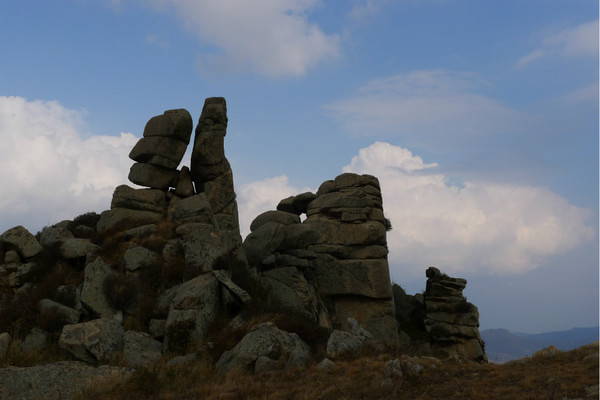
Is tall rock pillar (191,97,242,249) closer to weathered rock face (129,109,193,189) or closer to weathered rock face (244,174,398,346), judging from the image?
weathered rock face (129,109,193,189)

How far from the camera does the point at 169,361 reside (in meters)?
16.3

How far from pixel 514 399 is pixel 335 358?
21.2 ft

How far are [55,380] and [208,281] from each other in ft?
21.1

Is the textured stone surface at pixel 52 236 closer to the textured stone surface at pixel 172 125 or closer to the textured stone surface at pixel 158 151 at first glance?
the textured stone surface at pixel 158 151

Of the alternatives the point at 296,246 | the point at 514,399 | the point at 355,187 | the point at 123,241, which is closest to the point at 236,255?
the point at 123,241

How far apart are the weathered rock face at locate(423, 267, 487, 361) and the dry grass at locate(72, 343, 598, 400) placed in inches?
751

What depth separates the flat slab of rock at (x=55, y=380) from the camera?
1405cm

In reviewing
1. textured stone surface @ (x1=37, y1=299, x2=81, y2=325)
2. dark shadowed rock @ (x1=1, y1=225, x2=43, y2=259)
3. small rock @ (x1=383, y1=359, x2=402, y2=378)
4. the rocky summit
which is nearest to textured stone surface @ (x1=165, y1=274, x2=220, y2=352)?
the rocky summit

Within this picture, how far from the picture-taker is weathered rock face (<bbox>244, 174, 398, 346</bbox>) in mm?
29172

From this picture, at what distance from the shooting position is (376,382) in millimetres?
13398

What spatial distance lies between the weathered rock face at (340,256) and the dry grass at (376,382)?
12.5 metres

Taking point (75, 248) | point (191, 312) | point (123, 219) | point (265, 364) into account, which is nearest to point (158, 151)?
point (123, 219)

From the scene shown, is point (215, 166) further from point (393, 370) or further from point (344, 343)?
point (393, 370)

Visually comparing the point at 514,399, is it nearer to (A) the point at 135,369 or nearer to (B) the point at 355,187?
(A) the point at 135,369
